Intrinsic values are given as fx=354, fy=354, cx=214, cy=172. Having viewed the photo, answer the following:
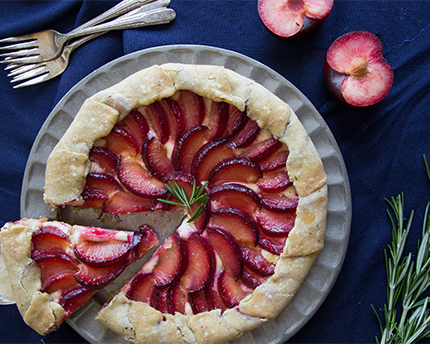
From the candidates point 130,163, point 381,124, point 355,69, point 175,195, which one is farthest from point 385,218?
point 130,163

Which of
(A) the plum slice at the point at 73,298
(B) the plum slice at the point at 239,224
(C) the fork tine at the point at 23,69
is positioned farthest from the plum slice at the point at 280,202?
(C) the fork tine at the point at 23,69

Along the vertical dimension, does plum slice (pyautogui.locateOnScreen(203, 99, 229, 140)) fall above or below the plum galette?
above

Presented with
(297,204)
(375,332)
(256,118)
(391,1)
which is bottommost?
(375,332)

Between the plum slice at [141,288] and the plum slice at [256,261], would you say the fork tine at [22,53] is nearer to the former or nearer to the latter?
the plum slice at [141,288]

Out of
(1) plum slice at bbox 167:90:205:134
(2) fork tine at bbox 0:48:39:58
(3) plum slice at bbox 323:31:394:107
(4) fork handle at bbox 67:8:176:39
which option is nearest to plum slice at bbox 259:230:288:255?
(1) plum slice at bbox 167:90:205:134

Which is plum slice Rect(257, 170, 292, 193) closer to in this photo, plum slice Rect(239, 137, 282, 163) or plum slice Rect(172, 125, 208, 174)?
plum slice Rect(239, 137, 282, 163)

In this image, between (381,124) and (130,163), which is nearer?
(130,163)

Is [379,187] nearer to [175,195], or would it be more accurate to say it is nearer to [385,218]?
[385,218]
